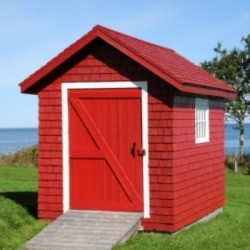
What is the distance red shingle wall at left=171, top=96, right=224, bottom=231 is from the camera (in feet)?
39.0

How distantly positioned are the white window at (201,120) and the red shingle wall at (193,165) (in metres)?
0.17

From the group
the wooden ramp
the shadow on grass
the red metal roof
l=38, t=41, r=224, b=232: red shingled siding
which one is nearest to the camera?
the wooden ramp

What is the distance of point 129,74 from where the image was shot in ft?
39.3

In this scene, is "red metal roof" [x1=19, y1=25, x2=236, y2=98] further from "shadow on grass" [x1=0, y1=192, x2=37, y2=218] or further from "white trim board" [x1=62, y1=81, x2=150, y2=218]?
"shadow on grass" [x1=0, y1=192, x2=37, y2=218]

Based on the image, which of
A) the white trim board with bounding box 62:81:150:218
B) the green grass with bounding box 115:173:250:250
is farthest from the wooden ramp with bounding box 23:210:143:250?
the white trim board with bounding box 62:81:150:218

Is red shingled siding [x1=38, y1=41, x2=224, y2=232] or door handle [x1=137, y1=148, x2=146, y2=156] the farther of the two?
door handle [x1=137, y1=148, x2=146, y2=156]

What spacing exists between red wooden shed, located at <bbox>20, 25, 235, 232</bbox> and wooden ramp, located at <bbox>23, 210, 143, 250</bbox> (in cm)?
29

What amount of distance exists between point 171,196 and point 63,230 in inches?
78.5

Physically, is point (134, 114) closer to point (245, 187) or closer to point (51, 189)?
point (51, 189)

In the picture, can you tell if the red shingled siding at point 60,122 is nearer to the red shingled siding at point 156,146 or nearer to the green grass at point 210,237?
the red shingled siding at point 156,146

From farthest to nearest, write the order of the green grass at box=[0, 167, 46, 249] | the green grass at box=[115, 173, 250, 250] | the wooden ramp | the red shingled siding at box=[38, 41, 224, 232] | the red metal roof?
the red shingled siding at box=[38, 41, 224, 232]
the red metal roof
the green grass at box=[0, 167, 46, 249]
the green grass at box=[115, 173, 250, 250]
the wooden ramp

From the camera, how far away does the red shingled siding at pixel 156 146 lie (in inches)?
461

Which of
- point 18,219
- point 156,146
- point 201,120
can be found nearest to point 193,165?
point 201,120

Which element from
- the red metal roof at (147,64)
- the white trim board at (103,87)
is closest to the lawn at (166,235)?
the white trim board at (103,87)
